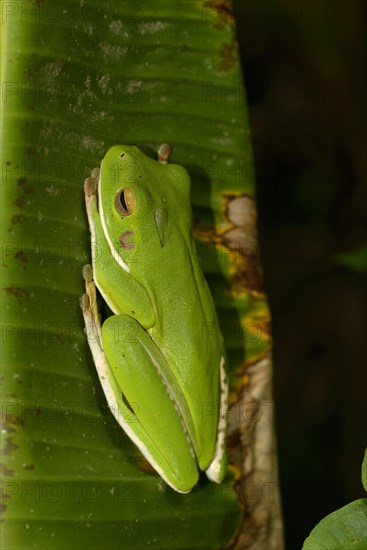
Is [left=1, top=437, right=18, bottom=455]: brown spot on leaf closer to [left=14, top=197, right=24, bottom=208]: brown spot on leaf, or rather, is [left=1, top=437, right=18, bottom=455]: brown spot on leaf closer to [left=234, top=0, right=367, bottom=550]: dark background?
[left=14, top=197, right=24, bottom=208]: brown spot on leaf

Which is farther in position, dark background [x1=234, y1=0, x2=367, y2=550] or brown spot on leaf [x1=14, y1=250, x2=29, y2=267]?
dark background [x1=234, y1=0, x2=367, y2=550]

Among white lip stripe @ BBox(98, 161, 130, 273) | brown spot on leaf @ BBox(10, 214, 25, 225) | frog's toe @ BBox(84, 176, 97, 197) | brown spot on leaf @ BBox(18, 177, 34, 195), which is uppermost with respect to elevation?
brown spot on leaf @ BBox(18, 177, 34, 195)

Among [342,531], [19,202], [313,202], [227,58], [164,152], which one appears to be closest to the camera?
[342,531]

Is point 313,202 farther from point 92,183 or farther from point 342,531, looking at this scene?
point 342,531

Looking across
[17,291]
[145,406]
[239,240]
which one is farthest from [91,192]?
[145,406]

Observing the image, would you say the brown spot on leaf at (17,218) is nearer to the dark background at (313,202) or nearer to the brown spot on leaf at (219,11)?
the brown spot on leaf at (219,11)

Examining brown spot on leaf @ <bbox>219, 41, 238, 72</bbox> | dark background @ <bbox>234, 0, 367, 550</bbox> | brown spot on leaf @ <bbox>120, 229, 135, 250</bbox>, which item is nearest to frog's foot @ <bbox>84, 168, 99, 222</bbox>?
brown spot on leaf @ <bbox>120, 229, 135, 250</bbox>

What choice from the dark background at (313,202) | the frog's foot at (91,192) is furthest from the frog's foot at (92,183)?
the dark background at (313,202)
